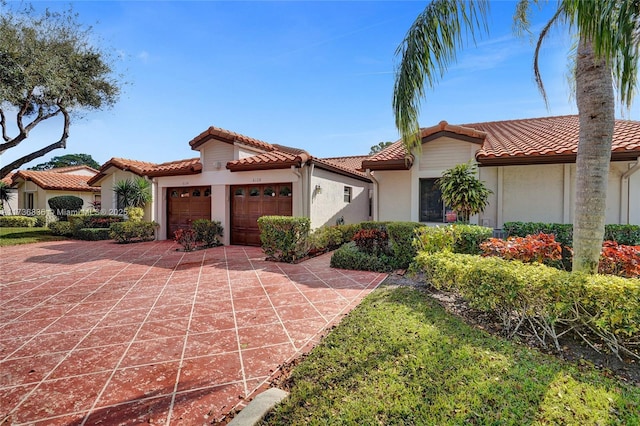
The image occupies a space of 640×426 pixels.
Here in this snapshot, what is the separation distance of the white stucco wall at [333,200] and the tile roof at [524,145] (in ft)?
8.61

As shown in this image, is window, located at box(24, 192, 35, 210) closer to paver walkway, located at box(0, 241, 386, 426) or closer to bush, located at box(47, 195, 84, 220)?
bush, located at box(47, 195, 84, 220)

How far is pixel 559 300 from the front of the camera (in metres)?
3.88

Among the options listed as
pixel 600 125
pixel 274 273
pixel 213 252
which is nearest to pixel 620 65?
pixel 600 125

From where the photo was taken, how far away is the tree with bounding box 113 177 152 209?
56.6ft

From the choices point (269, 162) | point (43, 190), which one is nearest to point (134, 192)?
point (269, 162)

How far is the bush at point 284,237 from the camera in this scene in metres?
9.95

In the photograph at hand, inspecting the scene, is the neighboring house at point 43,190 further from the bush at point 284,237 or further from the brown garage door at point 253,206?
the bush at point 284,237

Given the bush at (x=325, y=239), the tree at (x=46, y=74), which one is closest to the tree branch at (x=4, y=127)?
the tree at (x=46, y=74)

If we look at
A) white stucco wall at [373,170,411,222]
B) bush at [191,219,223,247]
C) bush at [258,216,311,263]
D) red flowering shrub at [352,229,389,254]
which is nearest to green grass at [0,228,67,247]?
bush at [191,219,223,247]

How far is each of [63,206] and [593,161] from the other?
29613 millimetres

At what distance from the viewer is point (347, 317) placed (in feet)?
16.7

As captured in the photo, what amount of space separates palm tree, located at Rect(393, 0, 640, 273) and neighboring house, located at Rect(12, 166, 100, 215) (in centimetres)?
2696

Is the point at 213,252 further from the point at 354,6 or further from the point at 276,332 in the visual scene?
the point at 354,6

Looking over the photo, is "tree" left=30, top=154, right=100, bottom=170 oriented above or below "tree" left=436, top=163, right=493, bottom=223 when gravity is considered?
above
